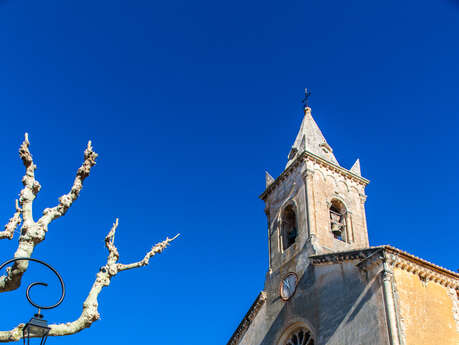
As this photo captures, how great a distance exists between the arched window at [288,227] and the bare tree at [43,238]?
48.5 feet

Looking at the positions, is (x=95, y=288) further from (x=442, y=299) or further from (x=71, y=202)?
(x=442, y=299)

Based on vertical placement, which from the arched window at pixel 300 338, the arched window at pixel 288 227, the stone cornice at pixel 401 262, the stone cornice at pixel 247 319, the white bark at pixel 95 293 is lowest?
the white bark at pixel 95 293

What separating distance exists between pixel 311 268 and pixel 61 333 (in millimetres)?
14252

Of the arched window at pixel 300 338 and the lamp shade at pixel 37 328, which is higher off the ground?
the arched window at pixel 300 338

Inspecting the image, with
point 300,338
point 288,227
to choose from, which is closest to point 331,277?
point 300,338

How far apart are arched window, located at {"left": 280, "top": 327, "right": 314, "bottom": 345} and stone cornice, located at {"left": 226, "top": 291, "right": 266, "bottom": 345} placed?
3206 mm

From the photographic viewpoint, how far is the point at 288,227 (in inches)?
1067

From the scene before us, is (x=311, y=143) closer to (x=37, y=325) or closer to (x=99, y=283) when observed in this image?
(x=99, y=283)

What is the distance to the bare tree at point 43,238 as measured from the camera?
10.4 m

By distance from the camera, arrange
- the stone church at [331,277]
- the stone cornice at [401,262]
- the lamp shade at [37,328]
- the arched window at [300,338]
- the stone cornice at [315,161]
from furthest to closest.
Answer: the stone cornice at [315,161] → the arched window at [300,338] → the stone cornice at [401,262] → the stone church at [331,277] → the lamp shade at [37,328]

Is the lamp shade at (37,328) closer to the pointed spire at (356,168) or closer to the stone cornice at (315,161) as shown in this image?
the stone cornice at (315,161)

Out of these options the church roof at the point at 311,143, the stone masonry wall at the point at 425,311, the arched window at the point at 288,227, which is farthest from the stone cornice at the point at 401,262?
the church roof at the point at 311,143

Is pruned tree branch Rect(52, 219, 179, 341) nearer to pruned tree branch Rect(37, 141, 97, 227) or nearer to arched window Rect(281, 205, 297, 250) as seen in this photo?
pruned tree branch Rect(37, 141, 97, 227)

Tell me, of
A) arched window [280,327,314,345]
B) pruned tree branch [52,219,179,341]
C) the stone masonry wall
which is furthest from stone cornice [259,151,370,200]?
pruned tree branch [52,219,179,341]
